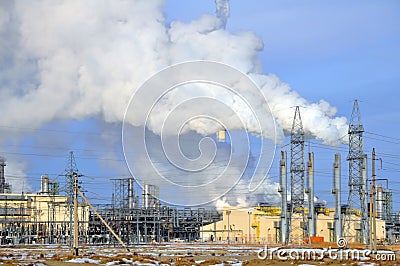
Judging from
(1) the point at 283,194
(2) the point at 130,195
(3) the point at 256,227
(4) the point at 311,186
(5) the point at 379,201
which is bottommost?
(3) the point at 256,227

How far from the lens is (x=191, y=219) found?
11069 cm

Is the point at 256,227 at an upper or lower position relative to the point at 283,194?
lower

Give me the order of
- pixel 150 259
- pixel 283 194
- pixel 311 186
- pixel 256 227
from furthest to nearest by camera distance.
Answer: pixel 256 227, pixel 283 194, pixel 311 186, pixel 150 259

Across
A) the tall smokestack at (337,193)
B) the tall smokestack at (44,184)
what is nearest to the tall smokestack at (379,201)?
the tall smokestack at (337,193)

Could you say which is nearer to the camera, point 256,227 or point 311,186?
point 311,186

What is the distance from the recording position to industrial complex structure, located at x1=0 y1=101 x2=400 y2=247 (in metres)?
82.6

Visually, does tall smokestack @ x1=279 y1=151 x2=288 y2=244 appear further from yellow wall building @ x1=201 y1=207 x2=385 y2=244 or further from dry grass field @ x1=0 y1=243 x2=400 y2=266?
dry grass field @ x1=0 y1=243 x2=400 y2=266

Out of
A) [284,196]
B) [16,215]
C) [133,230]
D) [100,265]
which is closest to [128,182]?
[133,230]

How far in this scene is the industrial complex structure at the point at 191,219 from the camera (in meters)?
82.6

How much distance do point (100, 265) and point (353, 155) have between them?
5071cm

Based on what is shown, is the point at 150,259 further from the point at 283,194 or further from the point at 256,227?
the point at 256,227

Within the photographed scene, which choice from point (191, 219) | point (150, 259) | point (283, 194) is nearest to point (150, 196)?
point (191, 219)

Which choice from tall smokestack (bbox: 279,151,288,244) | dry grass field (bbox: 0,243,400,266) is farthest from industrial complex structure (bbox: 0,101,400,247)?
dry grass field (bbox: 0,243,400,266)

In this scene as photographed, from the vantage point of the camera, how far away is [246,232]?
105062mm
